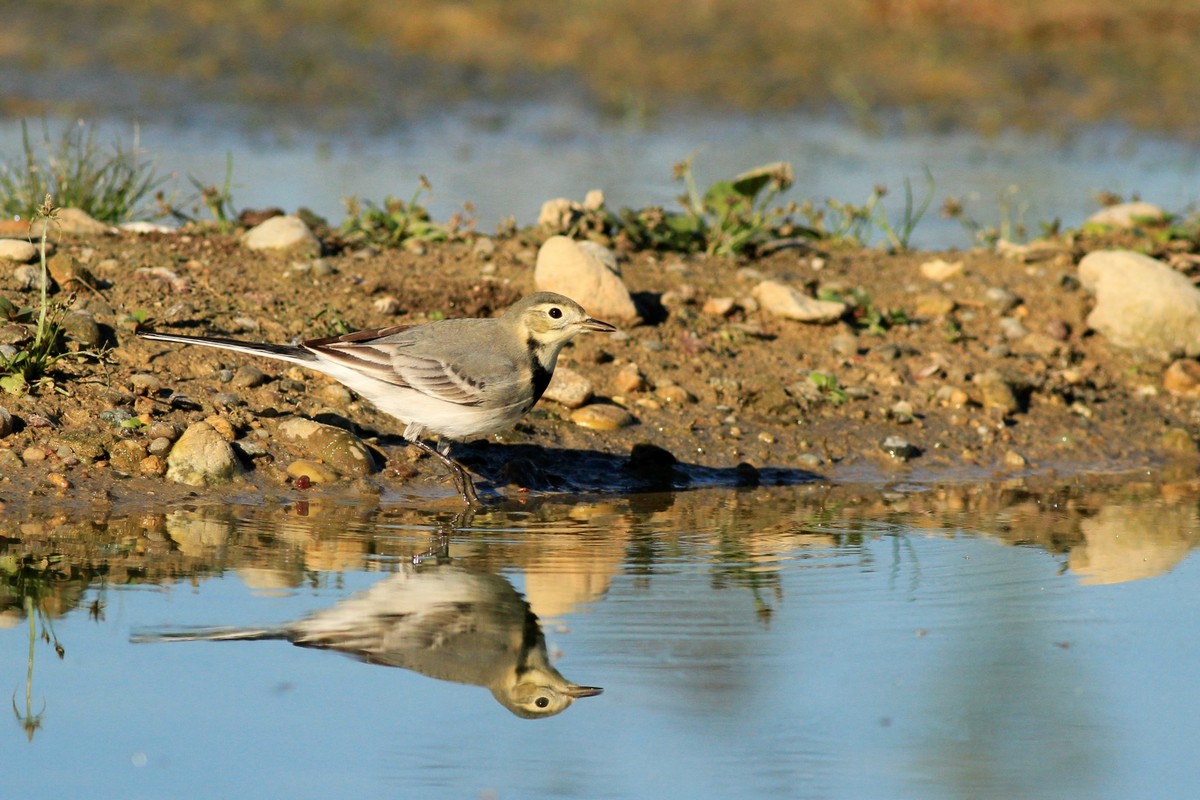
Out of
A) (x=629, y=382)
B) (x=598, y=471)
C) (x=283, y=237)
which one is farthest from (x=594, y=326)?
(x=283, y=237)

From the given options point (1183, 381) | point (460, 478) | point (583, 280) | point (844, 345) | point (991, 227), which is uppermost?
point (991, 227)

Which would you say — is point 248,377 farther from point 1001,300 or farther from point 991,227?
point 991,227

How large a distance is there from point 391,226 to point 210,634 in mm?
5117

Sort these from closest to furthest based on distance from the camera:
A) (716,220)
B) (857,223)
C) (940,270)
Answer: (940,270) → (716,220) → (857,223)

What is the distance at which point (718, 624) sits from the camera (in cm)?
550

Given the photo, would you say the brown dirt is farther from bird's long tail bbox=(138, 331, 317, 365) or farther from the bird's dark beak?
the bird's dark beak

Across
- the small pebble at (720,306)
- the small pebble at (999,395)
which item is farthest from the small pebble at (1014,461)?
the small pebble at (720,306)

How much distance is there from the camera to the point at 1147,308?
31.3 ft

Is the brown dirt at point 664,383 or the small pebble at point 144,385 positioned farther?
the small pebble at point 144,385

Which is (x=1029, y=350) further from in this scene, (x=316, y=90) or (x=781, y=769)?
(x=316, y=90)

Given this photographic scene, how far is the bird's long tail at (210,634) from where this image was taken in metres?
5.14

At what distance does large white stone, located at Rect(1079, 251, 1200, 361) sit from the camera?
9.53 metres

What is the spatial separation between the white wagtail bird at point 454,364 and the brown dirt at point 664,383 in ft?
1.43

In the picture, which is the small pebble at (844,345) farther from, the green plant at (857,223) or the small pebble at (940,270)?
the green plant at (857,223)
